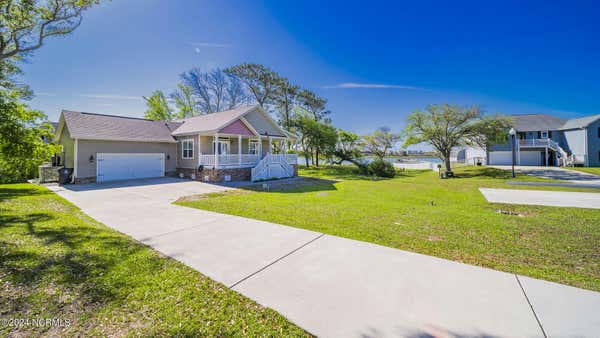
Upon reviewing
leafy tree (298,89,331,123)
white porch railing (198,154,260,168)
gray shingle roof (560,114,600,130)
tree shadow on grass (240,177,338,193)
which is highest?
leafy tree (298,89,331,123)

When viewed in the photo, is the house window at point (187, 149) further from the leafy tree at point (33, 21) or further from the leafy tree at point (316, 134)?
the leafy tree at point (316, 134)

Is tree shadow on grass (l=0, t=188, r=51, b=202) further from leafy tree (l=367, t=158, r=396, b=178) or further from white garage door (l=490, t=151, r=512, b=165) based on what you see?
white garage door (l=490, t=151, r=512, b=165)

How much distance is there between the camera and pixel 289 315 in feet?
7.82

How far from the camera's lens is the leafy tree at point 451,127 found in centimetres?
2034

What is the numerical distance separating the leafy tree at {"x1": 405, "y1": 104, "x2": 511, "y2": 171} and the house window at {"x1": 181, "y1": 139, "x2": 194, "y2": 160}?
820 inches

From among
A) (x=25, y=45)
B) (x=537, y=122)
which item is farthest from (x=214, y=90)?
(x=537, y=122)

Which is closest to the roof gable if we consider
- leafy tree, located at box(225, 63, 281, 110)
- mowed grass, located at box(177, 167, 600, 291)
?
leafy tree, located at box(225, 63, 281, 110)

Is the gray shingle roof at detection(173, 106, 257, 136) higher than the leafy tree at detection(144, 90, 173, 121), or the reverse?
Result: the leafy tree at detection(144, 90, 173, 121)

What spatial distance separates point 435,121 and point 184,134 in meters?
23.2

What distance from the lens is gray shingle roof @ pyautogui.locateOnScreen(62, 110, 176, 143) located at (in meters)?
14.3

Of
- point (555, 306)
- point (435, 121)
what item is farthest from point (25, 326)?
point (435, 121)

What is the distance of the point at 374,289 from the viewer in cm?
284

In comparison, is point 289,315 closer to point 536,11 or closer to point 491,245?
point 491,245

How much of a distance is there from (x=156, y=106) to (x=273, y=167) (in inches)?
1071
